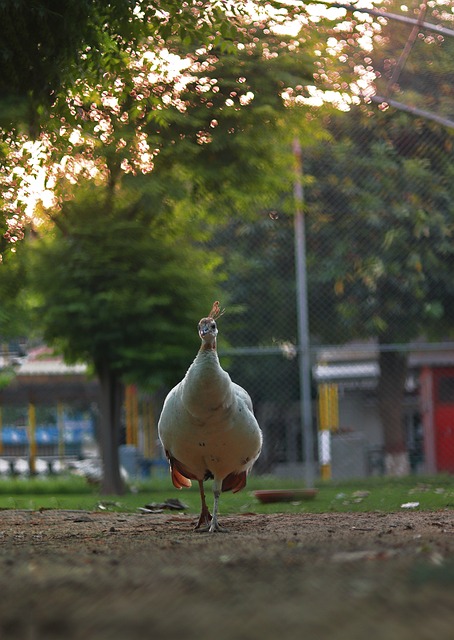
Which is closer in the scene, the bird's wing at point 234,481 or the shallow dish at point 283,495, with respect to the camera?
the bird's wing at point 234,481

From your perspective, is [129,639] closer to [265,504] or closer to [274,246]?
[265,504]

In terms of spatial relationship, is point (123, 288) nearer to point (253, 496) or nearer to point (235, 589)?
point (253, 496)

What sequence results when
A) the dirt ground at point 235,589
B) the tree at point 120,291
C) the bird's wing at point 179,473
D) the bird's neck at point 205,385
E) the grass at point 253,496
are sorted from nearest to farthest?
the dirt ground at point 235,589
the bird's neck at point 205,385
the bird's wing at point 179,473
the grass at point 253,496
the tree at point 120,291

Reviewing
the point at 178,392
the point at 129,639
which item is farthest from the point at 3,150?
the point at 129,639

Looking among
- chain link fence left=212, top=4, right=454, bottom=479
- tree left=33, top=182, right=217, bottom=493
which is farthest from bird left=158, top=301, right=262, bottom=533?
chain link fence left=212, top=4, right=454, bottom=479

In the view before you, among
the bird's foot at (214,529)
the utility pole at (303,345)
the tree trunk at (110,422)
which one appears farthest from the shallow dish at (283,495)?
the tree trunk at (110,422)

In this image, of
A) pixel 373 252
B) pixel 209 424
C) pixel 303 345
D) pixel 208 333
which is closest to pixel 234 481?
pixel 209 424

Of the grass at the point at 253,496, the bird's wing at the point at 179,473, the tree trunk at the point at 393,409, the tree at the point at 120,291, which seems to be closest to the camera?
the bird's wing at the point at 179,473

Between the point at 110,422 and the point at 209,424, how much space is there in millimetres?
7391

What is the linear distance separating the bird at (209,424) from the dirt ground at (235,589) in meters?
1.21

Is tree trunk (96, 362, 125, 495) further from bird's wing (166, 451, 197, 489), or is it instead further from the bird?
the bird

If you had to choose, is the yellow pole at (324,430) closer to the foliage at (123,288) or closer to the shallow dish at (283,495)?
the foliage at (123,288)

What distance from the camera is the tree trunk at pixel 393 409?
18016 millimetres

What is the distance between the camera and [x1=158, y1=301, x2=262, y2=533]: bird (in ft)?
24.0
